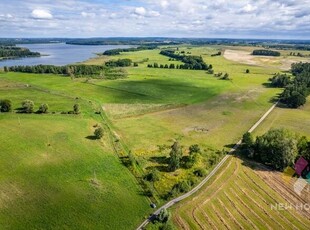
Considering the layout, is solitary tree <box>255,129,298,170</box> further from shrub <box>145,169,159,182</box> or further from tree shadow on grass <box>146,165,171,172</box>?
shrub <box>145,169,159,182</box>

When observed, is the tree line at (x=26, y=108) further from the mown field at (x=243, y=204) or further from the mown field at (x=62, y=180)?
the mown field at (x=243, y=204)

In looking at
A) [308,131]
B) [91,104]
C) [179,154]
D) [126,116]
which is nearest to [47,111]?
[91,104]

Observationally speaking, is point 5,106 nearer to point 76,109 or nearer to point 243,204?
point 76,109

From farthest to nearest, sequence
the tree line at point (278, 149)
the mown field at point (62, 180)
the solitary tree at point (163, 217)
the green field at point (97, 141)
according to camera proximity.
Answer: the tree line at point (278, 149) → the green field at point (97, 141) → the solitary tree at point (163, 217) → the mown field at point (62, 180)

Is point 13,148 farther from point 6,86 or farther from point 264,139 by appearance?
point 6,86

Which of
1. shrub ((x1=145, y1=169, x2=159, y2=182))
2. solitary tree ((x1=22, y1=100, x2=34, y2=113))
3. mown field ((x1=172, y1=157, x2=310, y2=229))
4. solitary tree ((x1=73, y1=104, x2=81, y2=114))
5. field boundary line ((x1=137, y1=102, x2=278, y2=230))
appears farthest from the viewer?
solitary tree ((x1=73, y1=104, x2=81, y2=114))

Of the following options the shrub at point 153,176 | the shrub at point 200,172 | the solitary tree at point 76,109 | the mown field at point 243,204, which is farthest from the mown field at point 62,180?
the shrub at point 200,172

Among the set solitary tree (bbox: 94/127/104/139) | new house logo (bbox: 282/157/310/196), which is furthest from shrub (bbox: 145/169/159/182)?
new house logo (bbox: 282/157/310/196)
